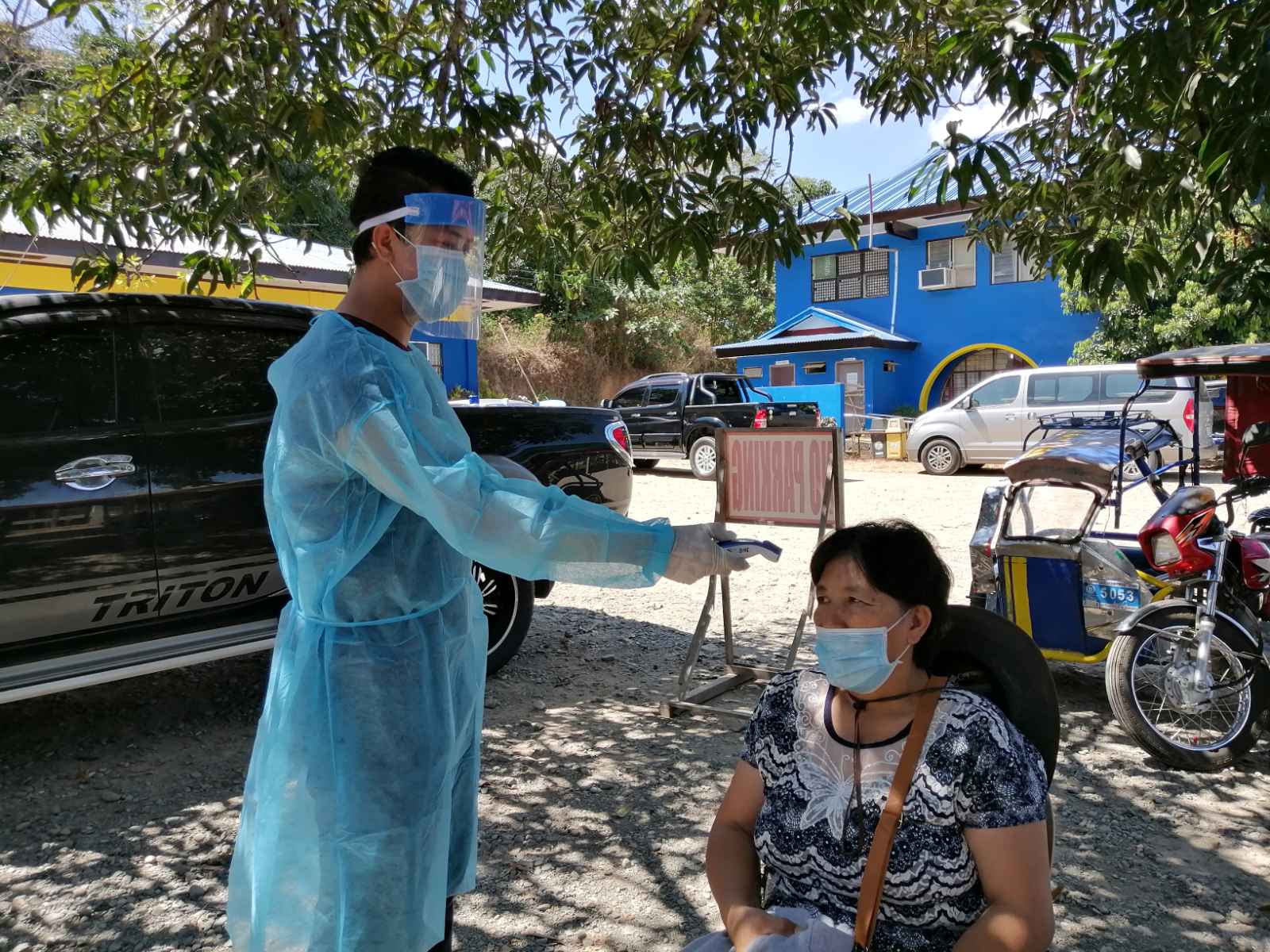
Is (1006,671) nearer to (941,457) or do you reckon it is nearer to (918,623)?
(918,623)

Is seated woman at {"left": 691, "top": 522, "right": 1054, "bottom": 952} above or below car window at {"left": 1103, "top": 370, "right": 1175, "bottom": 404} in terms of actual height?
below

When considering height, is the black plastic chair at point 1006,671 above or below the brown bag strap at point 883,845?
above

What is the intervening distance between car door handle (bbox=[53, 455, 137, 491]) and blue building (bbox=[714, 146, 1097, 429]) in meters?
18.6

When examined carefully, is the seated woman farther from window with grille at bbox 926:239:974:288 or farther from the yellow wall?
window with grille at bbox 926:239:974:288

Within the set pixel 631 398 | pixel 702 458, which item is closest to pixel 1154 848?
pixel 702 458

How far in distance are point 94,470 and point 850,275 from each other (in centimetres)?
2322

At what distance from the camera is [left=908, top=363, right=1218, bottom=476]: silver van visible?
14.2 metres

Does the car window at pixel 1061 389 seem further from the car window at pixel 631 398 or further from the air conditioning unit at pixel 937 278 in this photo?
the air conditioning unit at pixel 937 278

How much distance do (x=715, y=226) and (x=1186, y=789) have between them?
307 centimetres

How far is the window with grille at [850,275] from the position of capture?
24.5 metres

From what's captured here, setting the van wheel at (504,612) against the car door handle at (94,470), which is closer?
the car door handle at (94,470)

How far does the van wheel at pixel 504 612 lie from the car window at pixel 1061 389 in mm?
12023

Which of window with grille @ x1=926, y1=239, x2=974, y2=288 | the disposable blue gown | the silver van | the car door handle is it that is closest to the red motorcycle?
the disposable blue gown

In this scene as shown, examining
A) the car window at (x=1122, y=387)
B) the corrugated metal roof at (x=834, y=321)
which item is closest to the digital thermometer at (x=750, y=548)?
the car window at (x=1122, y=387)
